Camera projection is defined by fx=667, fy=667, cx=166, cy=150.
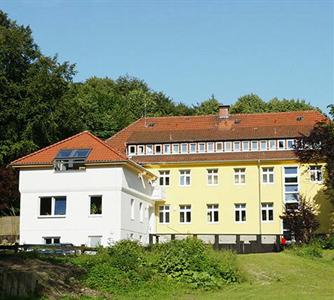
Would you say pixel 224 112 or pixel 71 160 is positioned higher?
pixel 224 112

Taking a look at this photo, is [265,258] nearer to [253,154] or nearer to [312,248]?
[312,248]

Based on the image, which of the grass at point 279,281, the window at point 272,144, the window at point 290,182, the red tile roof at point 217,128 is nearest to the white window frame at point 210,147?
the red tile roof at point 217,128

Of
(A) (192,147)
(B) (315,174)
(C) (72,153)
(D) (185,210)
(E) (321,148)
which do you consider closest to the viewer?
(C) (72,153)

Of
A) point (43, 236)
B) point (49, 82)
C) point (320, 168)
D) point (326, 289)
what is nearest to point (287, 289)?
point (326, 289)

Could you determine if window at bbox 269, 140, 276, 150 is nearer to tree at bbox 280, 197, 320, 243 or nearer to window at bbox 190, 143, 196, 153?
window at bbox 190, 143, 196, 153

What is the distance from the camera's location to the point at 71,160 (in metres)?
44.9

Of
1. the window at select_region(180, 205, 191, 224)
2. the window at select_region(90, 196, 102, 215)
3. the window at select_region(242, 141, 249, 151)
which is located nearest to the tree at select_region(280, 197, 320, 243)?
the window at select_region(242, 141, 249, 151)

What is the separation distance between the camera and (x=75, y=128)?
58.4 m

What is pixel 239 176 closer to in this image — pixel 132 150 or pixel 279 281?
pixel 132 150

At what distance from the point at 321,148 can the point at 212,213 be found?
34.5 feet

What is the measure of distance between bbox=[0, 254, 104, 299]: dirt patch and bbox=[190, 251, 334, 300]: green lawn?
4.08 metres

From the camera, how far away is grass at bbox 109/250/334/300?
2262 cm

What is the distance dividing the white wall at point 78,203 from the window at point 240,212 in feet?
31.2

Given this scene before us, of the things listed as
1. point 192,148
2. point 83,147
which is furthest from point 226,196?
point 83,147
